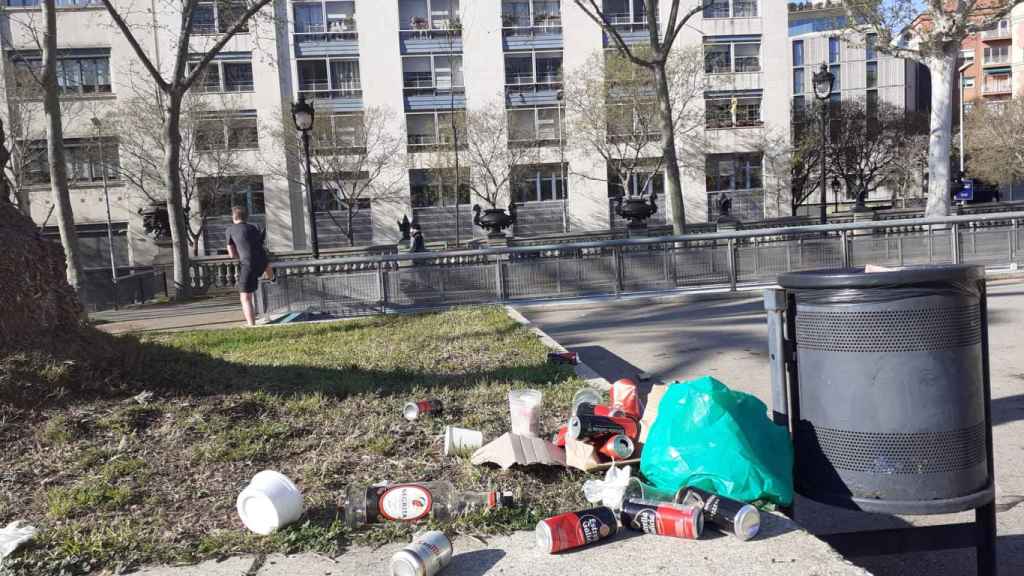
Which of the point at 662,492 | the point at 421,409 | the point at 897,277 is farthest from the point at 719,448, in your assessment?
the point at 421,409

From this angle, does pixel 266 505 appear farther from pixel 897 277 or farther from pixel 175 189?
pixel 175 189

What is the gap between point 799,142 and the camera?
4953cm

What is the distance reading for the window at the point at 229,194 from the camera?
40.1 metres

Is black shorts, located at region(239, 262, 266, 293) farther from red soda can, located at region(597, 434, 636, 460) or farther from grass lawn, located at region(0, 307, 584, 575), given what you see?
red soda can, located at region(597, 434, 636, 460)

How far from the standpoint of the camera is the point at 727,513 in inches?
124

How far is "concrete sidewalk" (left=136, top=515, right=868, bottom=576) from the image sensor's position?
293cm

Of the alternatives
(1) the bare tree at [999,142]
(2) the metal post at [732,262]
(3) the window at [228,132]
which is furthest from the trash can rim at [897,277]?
(1) the bare tree at [999,142]

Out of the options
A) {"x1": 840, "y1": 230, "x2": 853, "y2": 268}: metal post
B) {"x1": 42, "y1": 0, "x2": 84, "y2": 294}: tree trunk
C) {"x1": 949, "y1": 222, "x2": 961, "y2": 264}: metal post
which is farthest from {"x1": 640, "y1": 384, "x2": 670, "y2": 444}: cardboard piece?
{"x1": 42, "y1": 0, "x2": 84, "y2": 294}: tree trunk

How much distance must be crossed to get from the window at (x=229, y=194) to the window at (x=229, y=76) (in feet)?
16.4

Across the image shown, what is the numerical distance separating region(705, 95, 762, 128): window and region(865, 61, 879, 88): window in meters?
22.5

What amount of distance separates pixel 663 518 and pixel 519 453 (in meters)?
1.03

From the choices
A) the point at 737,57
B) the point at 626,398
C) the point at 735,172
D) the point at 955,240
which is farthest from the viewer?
the point at 735,172

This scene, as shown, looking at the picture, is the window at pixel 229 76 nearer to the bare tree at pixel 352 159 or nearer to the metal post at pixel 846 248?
the bare tree at pixel 352 159

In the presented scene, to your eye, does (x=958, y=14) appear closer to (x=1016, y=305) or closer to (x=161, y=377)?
(x=1016, y=305)
